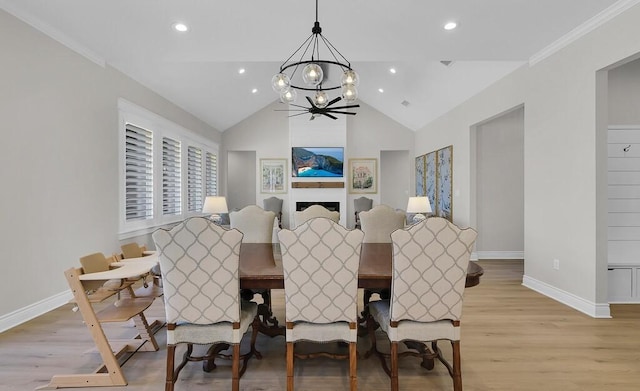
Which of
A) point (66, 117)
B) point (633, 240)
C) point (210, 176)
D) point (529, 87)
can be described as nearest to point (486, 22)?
point (529, 87)

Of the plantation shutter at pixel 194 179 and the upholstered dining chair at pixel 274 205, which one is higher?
the plantation shutter at pixel 194 179

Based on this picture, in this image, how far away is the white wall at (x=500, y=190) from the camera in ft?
18.6

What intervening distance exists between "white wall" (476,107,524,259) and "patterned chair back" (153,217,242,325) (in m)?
5.03

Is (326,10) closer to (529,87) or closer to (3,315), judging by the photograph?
(529,87)

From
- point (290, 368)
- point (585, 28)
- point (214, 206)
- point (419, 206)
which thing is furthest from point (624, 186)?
point (214, 206)

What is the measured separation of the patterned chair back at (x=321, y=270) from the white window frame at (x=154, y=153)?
132 inches

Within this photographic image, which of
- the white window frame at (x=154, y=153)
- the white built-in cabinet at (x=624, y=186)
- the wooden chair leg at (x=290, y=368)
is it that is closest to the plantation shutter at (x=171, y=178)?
the white window frame at (x=154, y=153)

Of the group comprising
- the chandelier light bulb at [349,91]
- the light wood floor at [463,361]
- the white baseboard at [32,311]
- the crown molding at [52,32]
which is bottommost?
the light wood floor at [463,361]

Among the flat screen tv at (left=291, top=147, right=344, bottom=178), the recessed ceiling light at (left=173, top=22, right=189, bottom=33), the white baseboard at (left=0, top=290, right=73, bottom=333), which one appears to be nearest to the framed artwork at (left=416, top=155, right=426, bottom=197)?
the flat screen tv at (left=291, top=147, right=344, bottom=178)

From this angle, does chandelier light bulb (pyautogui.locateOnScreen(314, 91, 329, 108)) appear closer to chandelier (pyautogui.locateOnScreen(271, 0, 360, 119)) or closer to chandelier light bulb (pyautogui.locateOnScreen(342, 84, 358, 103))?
chandelier (pyautogui.locateOnScreen(271, 0, 360, 119))

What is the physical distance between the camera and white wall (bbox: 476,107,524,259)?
567cm

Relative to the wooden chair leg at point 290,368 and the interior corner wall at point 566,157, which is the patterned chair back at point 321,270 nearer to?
the wooden chair leg at point 290,368

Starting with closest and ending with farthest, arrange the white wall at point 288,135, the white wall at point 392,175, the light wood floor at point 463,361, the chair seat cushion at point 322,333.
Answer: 1. the chair seat cushion at point 322,333
2. the light wood floor at point 463,361
3. the white wall at point 288,135
4. the white wall at point 392,175

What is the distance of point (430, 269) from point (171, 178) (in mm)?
5198
